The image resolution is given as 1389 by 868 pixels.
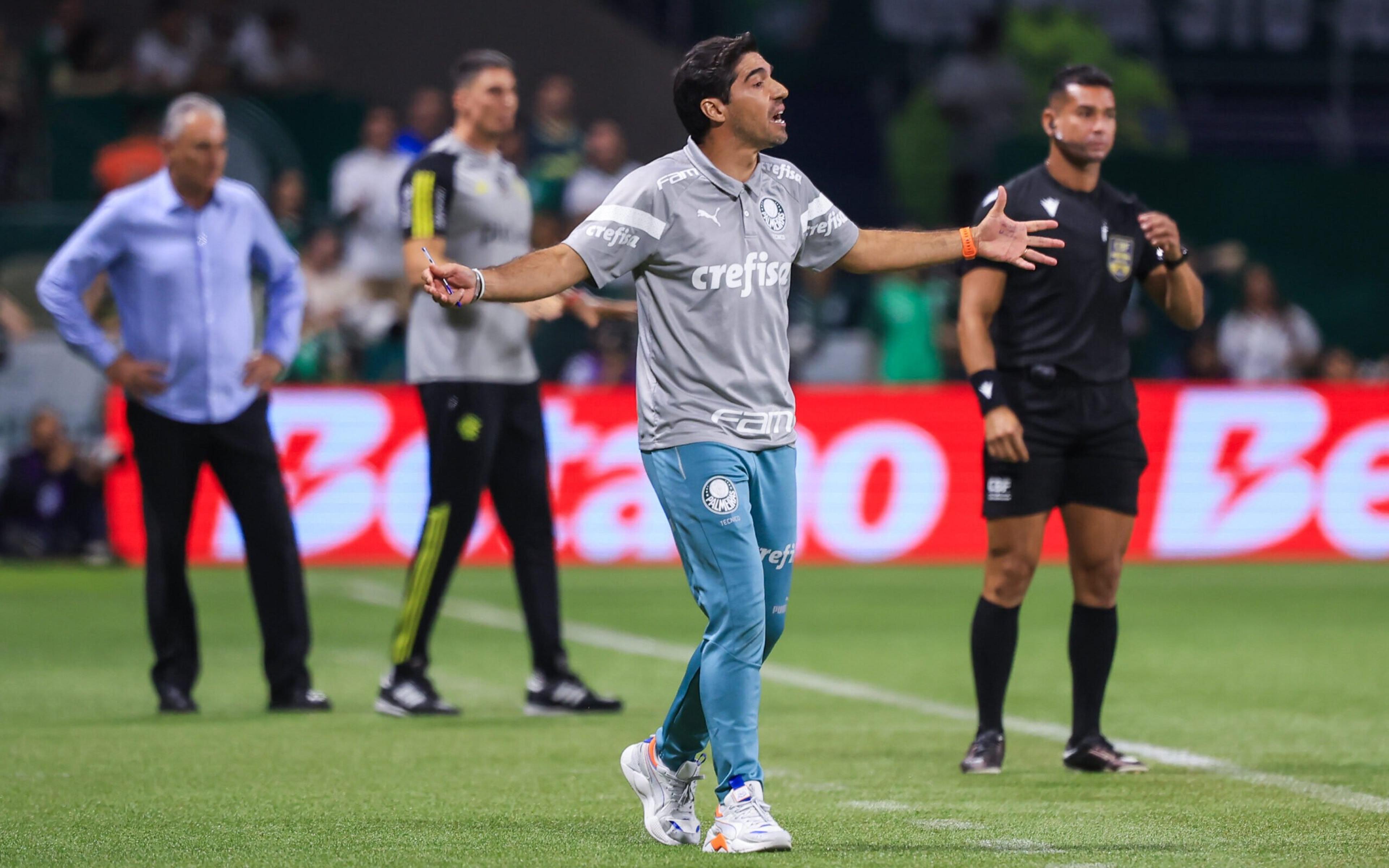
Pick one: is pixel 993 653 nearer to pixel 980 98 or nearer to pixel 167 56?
pixel 167 56

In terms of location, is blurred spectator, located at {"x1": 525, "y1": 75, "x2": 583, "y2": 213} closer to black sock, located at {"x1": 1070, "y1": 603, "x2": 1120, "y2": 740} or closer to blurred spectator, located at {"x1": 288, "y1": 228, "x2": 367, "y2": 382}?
blurred spectator, located at {"x1": 288, "y1": 228, "x2": 367, "y2": 382}

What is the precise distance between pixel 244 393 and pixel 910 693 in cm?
318

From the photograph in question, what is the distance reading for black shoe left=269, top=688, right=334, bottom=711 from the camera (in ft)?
27.3

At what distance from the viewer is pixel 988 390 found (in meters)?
6.70

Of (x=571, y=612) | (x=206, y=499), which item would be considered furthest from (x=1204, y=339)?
(x=206, y=499)

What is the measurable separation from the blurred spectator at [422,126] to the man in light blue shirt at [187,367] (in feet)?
26.1

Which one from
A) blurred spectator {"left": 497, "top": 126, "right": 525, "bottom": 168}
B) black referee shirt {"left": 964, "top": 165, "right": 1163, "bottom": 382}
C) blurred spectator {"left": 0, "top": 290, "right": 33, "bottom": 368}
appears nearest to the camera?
black referee shirt {"left": 964, "top": 165, "right": 1163, "bottom": 382}

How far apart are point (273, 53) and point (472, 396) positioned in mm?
12254

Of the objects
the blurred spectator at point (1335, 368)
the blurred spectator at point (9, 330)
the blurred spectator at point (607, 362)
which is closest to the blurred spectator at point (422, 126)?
the blurred spectator at point (607, 362)

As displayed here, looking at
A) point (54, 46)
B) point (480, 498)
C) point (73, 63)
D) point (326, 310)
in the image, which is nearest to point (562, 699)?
point (480, 498)

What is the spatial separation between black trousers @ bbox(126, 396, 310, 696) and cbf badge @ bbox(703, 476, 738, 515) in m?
3.51

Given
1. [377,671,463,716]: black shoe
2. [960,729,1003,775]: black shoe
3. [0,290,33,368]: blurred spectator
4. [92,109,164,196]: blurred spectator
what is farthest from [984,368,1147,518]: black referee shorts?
[0,290,33,368]: blurred spectator

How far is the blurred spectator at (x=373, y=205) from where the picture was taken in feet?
54.1

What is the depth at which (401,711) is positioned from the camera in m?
8.20
